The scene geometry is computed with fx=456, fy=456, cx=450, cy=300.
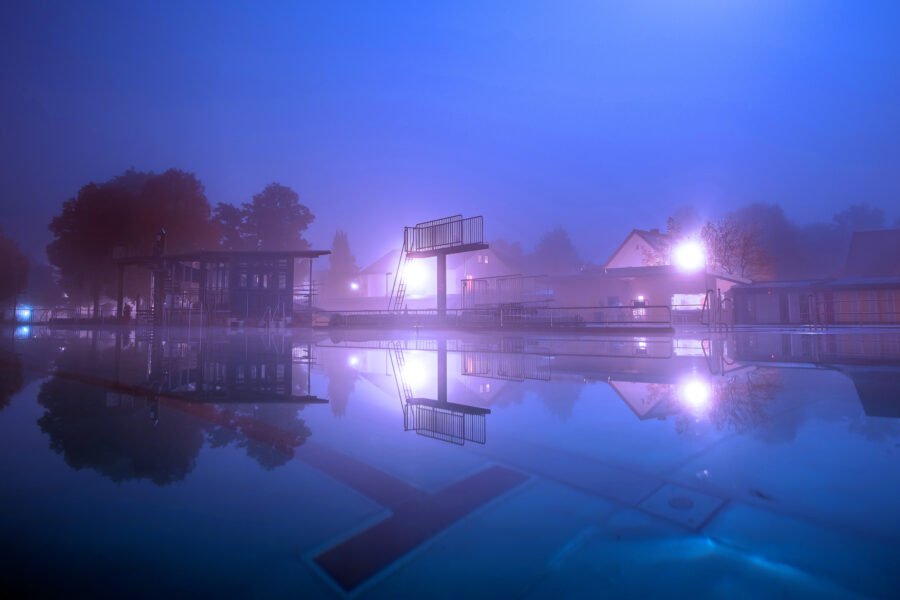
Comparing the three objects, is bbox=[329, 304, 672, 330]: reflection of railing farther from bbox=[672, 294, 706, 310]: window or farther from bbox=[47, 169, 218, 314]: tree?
bbox=[47, 169, 218, 314]: tree

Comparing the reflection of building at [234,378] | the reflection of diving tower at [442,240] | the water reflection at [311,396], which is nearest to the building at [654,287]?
the reflection of diving tower at [442,240]

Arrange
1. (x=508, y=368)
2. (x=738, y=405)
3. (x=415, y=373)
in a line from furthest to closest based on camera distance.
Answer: (x=508, y=368) → (x=415, y=373) → (x=738, y=405)

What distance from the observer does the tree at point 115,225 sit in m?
32.9

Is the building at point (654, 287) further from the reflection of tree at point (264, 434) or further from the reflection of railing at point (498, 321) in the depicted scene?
the reflection of tree at point (264, 434)

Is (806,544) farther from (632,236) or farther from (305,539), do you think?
(632,236)

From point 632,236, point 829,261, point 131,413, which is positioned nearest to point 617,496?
point 131,413

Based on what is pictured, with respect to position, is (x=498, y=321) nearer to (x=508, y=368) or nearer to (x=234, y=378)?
(x=508, y=368)

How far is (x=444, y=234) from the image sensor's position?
22.5 m

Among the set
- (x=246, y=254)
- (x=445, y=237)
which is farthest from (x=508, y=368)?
(x=246, y=254)

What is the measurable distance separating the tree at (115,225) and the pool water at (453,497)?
35.8 m

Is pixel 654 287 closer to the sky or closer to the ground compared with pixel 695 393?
closer to the sky

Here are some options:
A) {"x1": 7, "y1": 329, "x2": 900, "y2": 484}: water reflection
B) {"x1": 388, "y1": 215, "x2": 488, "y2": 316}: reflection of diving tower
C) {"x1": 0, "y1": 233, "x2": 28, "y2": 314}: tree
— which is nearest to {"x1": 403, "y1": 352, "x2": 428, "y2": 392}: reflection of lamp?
{"x1": 7, "y1": 329, "x2": 900, "y2": 484}: water reflection

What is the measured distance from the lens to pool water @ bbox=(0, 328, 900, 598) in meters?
1.15

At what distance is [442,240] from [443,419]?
→ 1999 centimetres
